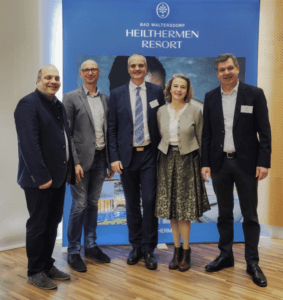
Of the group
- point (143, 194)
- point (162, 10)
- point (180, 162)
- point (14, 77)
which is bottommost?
point (143, 194)

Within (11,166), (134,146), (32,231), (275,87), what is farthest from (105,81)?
(275,87)

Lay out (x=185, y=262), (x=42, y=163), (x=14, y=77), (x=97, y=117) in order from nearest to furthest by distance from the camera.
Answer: (x=42, y=163)
(x=185, y=262)
(x=97, y=117)
(x=14, y=77)

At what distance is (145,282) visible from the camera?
2.44 metres

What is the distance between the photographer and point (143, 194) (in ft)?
9.05

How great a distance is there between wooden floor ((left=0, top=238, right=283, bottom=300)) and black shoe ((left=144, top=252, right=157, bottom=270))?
0.16 feet

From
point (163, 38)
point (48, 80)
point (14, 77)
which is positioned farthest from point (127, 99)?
point (14, 77)

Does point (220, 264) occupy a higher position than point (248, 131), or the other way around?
point (248, 131)

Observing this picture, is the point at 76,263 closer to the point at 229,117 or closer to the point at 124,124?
the point at 124,124

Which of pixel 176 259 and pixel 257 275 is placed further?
pixel 176 259

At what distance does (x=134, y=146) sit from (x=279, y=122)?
190 cm

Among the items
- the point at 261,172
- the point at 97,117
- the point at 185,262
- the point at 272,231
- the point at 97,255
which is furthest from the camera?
the point at 272,231

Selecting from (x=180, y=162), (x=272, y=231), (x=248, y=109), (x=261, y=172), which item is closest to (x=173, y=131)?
(x=180, y=162)

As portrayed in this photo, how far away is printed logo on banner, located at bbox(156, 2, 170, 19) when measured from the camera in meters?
3.22

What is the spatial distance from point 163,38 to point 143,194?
5.53ft
